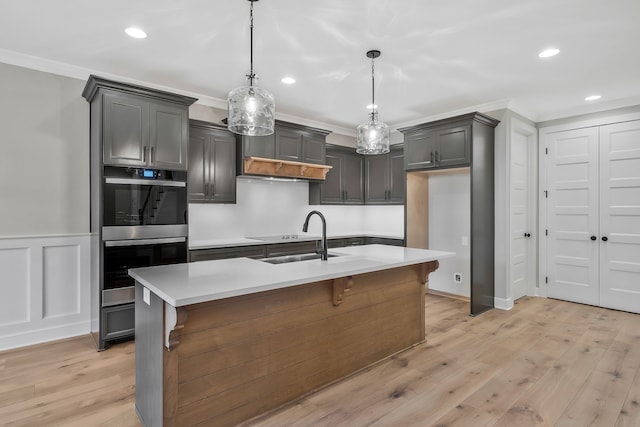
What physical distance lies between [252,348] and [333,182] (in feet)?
13.0

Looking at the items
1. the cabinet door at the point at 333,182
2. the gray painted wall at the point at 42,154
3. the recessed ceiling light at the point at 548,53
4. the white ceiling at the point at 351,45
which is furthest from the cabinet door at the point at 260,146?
the recessed ceiling light at the point at 548,53

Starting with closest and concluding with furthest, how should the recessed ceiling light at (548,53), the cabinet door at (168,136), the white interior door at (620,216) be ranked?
the recessed ceiling light at (548,53) → the cabinet door at (168,136) → the white interior door at (620,216)

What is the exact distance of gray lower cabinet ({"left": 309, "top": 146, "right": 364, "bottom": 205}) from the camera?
18.6ft

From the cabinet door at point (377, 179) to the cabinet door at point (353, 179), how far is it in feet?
0.36

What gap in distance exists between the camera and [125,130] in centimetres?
333

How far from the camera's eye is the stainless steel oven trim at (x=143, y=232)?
10.8ft

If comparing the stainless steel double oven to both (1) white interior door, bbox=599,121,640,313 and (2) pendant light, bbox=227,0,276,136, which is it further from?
(1) white interior door, bbox=599,121,640,313

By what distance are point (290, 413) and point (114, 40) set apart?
10.7 ft

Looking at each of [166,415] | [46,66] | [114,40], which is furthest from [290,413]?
[46,66]

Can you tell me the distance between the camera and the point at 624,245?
4.42 metres

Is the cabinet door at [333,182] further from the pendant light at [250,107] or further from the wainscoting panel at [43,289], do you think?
the wainscoting panel at [43,289]

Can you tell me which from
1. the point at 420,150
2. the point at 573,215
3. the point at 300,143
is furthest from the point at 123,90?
the point at 573,215

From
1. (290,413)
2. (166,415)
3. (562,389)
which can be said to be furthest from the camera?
(562,389)

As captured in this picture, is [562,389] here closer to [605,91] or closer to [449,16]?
[449,16]
